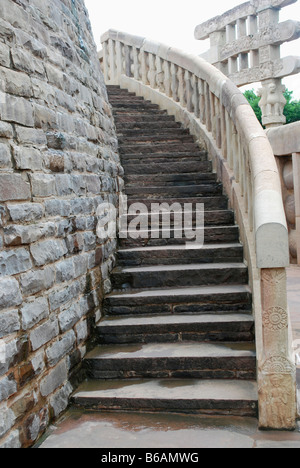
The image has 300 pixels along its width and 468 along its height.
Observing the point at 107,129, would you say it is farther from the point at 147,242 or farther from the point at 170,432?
the point at 170,432

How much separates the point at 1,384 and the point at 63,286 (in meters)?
1.00

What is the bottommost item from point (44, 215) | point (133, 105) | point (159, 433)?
point (159, 433)

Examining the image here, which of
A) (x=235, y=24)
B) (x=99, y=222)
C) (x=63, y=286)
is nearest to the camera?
(x=63, y=286)

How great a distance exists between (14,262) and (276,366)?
65.2 inches

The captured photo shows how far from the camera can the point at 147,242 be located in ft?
16.2

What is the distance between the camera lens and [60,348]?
3.20 m

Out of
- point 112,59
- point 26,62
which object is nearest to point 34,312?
point 26,62

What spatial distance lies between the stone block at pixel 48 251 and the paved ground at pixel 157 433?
1.03m

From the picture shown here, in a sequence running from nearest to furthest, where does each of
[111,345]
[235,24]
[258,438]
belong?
[258,438] < [111,345] < [235,24]

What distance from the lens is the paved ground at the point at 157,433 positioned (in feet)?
8.95

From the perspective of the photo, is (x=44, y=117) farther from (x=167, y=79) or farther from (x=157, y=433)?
(x=167, y=79)

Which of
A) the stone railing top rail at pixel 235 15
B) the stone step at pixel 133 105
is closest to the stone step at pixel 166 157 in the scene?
the stone step at pixel 133 105

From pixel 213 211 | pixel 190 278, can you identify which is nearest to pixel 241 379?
pixel 190 278

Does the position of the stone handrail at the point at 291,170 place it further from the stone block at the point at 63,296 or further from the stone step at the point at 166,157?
the stone block at the point at 63,296
